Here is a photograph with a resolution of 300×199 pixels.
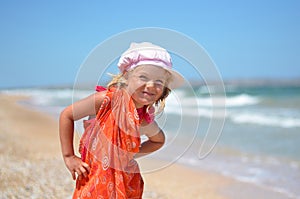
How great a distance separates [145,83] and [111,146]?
37 cm

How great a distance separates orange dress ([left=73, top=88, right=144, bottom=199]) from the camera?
2184 mm

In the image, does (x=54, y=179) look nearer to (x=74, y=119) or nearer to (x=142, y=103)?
(x=74, y=119)

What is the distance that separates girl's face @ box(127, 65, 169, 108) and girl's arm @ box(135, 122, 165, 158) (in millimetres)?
227

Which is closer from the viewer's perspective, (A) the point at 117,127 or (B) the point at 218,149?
(A) the point at 117,127

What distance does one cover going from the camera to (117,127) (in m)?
2.18

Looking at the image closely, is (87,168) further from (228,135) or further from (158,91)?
(228,135)

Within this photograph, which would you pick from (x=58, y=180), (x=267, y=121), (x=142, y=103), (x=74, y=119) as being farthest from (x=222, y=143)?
(x=74, y=119)

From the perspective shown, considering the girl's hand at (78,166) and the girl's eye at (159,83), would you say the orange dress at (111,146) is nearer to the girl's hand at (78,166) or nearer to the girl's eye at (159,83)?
the girl's hand at (78,166)

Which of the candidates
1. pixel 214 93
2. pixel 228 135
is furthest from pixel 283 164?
pixel 214 93

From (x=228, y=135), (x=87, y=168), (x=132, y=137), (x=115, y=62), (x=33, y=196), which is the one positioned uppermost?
(x=115, y=62)

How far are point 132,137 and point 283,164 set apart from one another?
5324mm

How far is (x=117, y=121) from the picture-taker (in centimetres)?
219

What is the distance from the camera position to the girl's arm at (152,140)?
7.94 ft

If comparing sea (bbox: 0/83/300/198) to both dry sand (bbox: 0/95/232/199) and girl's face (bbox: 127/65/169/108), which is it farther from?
dry sand (bbox: 0/95/232/199)
